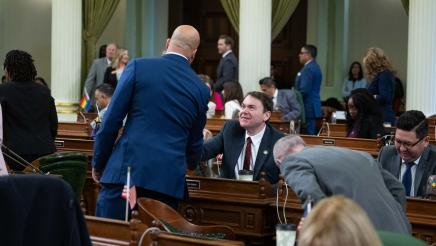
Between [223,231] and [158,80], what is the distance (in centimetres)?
91

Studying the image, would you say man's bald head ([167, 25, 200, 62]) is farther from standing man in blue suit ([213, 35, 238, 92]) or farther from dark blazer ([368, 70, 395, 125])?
standing man in blue suit ([213, 35, 238, 92])

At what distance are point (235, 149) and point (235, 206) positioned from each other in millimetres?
565

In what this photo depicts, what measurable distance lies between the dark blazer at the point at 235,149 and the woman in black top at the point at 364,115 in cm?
191

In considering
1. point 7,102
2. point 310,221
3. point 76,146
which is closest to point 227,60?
point 76,146

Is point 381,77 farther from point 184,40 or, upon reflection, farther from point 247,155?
point 184,40

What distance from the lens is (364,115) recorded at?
325 inches

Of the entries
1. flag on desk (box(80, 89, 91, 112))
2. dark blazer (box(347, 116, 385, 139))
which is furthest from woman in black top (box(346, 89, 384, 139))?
flag on desk (box(80, 89, 91, 112))

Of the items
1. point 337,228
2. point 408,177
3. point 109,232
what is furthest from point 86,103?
point 337,228

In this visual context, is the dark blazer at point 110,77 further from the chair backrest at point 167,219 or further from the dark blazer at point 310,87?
the chair backrest at point 167,219

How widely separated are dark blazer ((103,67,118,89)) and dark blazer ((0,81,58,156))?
5.06 m

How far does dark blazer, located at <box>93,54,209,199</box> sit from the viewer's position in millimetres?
4863

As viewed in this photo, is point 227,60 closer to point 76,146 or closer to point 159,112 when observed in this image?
point 76,146

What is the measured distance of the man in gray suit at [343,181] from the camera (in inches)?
154

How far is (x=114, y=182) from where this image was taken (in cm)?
489
